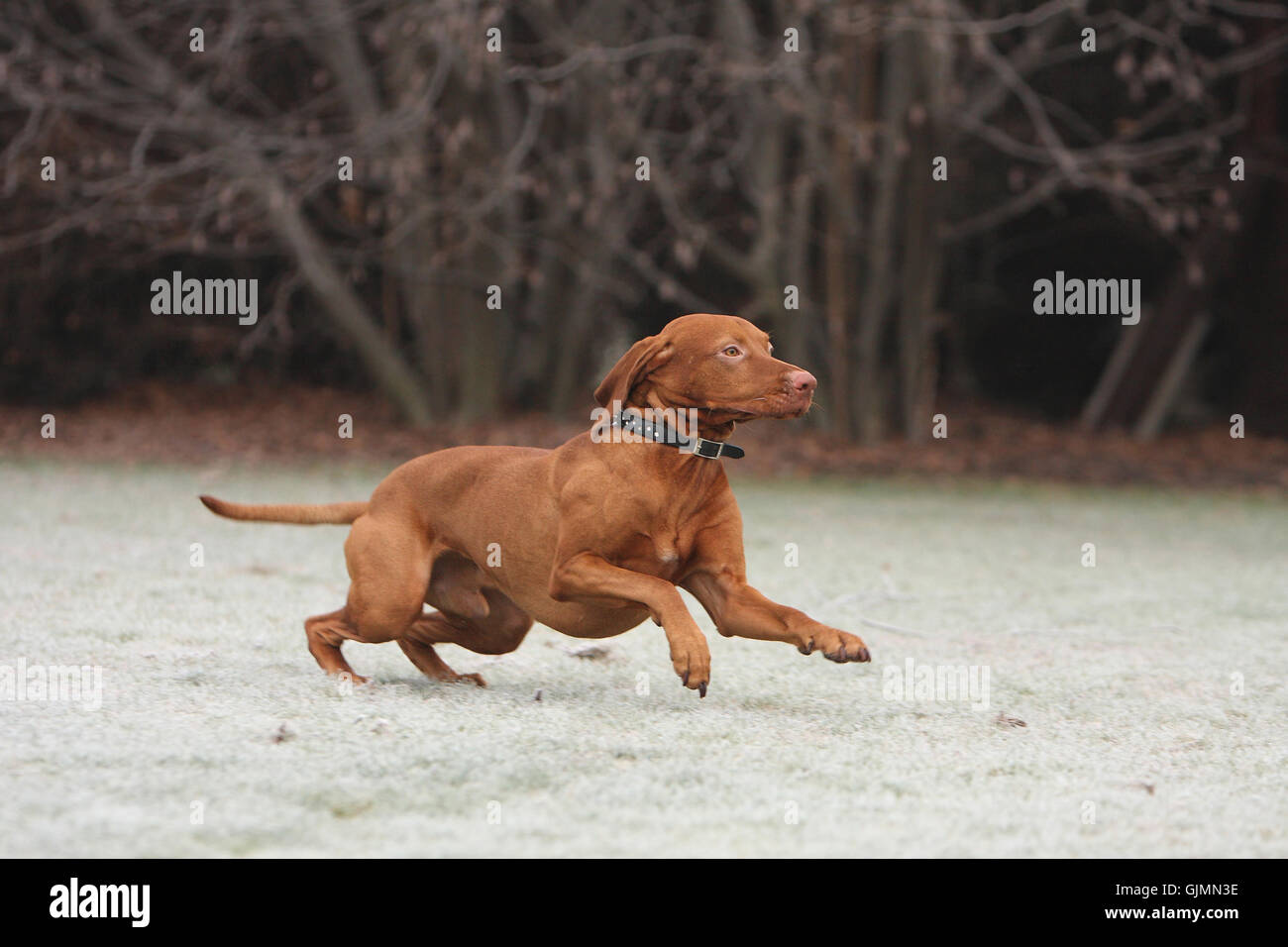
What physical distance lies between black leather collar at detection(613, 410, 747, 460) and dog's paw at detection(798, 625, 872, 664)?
19.4 inches

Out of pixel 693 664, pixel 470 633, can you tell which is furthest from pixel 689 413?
pixel 470 633

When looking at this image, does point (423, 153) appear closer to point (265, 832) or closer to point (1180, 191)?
point (1180, 191)

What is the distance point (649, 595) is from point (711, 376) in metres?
0.58

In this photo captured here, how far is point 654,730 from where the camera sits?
3.76m

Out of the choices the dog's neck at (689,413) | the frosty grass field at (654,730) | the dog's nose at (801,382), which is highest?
the dog's nose at (801,382)

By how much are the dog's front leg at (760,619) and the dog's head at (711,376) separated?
429 mm

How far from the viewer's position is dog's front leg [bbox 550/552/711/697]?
11.8 ft

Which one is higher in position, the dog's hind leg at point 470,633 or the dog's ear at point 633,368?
the dog's ear at point 633,368

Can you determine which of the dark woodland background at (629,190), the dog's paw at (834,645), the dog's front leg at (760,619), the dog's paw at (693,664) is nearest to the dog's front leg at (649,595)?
→ the dog's paw at (693,664)

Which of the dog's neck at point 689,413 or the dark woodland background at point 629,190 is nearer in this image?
the dog's neck at point 689,413

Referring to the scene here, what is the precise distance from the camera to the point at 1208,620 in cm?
593

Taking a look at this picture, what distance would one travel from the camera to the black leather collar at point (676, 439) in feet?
12.5

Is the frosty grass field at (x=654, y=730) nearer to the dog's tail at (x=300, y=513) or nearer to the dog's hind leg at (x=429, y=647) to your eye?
the dog's hind leg at (x=429, y=647)

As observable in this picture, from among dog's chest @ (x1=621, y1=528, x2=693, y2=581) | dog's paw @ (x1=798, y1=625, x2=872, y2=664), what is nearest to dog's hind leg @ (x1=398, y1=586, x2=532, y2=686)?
dog's chest @ (x1=621, y1=528, x2=693, y2=581)
